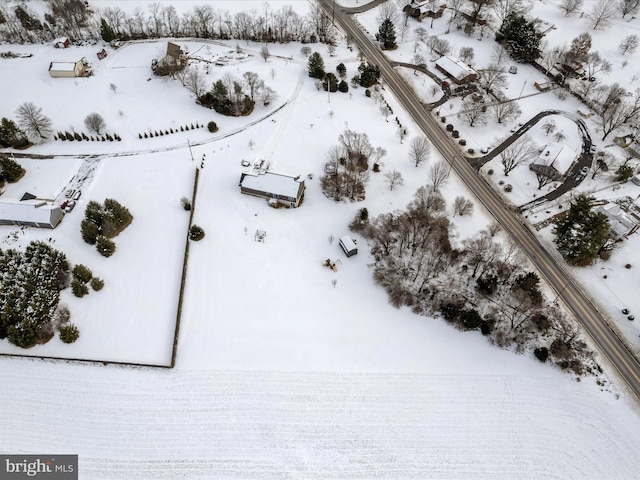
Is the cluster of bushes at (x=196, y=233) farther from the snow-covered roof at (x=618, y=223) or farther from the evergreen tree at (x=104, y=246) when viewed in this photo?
the snow-covered roof at (x=618, y=223)

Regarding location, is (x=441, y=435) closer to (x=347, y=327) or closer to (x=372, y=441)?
(x=372, y=441)

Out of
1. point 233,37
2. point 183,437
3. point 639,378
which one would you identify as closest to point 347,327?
point 183,437

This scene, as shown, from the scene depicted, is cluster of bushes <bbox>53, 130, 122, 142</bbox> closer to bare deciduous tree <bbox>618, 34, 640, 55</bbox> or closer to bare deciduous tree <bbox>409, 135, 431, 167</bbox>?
bare deciduous tree <bbox>409, 135, 431, 167</bbox>

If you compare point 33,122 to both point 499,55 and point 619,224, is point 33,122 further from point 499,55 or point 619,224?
point 619,224

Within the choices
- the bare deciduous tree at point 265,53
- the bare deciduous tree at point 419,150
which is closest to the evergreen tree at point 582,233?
the bare deciduous tree at point 419,150

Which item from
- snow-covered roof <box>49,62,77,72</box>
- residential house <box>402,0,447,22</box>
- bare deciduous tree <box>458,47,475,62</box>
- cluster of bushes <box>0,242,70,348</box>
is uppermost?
residential house <box>402,0,447,22</box>

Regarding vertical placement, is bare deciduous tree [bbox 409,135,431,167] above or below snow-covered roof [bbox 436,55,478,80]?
below

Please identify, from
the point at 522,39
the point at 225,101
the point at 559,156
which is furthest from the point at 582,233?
the point at 225,101

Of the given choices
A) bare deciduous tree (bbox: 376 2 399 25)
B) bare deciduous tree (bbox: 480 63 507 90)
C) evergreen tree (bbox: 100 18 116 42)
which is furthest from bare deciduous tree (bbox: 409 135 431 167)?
evergreen tree (bbox: 100 18 116 42)
